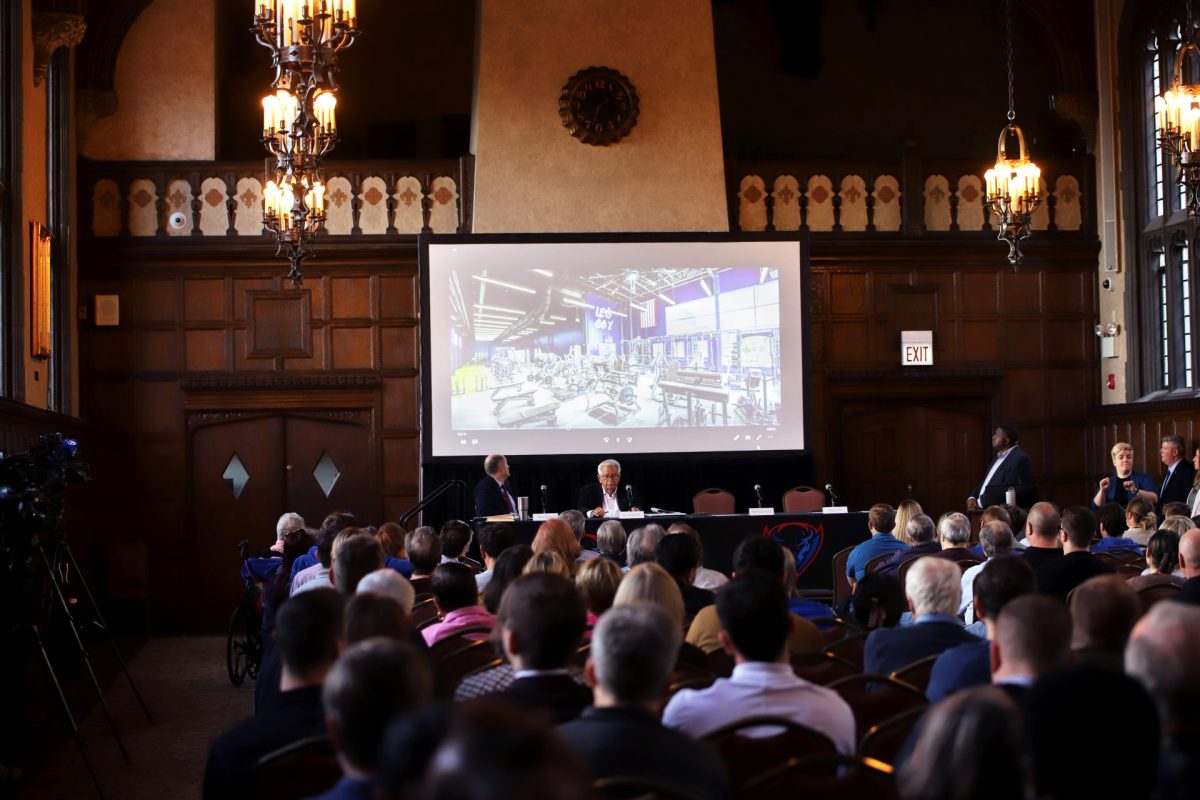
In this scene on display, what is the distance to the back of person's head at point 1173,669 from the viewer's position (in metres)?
2.52

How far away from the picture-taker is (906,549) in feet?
23.5

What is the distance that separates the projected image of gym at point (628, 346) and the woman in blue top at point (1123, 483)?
3.09 m

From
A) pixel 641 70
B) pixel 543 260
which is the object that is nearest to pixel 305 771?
pixel 543 260

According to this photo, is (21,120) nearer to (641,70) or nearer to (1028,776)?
(641,70)

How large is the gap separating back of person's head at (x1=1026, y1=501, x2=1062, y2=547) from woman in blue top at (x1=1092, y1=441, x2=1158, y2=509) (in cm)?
406

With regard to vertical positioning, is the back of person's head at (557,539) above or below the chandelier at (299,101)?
below

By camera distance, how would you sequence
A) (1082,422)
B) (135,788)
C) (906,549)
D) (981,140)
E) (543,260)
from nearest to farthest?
(135,788)
(906,549)
(543,260)
(1082,422)
(981,140)

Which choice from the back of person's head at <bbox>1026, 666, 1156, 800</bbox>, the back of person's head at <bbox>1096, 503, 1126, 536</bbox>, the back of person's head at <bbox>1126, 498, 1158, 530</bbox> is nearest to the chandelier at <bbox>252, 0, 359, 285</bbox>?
the back of person's head at <bbox>1096, 503, 1126, 536</bbox>

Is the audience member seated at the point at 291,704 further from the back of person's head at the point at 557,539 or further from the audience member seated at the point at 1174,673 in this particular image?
the back of person's head at the point at 557,539

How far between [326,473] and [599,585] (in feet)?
29.2

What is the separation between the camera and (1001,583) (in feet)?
13.5

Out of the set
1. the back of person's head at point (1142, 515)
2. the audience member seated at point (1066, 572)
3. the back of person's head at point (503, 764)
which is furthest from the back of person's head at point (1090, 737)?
the back of person's head at point (1142, 515)

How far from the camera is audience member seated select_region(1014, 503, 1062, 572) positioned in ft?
20.2

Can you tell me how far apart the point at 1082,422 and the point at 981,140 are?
373cm
